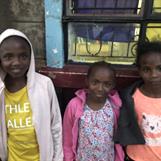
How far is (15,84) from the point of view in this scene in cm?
216

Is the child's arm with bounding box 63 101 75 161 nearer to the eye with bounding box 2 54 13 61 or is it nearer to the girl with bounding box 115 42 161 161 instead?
the girl with bounding box 115 42 161 161

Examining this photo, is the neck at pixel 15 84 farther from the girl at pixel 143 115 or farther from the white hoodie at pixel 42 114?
the girl at pixel 143 115

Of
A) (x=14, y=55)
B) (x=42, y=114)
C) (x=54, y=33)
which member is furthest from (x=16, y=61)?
(x=54, y=33)

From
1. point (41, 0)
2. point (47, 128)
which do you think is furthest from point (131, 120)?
point (41, 0)

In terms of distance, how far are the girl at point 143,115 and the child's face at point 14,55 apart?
796 millimetres

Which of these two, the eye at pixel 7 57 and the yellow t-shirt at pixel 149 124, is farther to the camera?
the yellow t-shirt at pixel 149 124

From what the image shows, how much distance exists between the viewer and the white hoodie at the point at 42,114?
2.12 m

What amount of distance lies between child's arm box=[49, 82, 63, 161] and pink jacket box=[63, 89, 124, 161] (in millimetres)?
64

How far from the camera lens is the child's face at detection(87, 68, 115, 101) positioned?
7.01ft

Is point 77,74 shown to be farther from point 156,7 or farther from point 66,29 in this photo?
point 156,7

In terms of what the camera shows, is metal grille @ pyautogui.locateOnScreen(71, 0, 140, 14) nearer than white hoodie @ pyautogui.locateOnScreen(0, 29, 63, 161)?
No

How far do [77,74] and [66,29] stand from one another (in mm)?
394

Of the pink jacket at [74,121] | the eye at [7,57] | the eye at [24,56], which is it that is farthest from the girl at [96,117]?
the eye at [7,57]

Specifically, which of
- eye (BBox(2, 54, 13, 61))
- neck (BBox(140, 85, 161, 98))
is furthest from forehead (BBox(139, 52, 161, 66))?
eye (BBox(2, 54, 13, 61))
